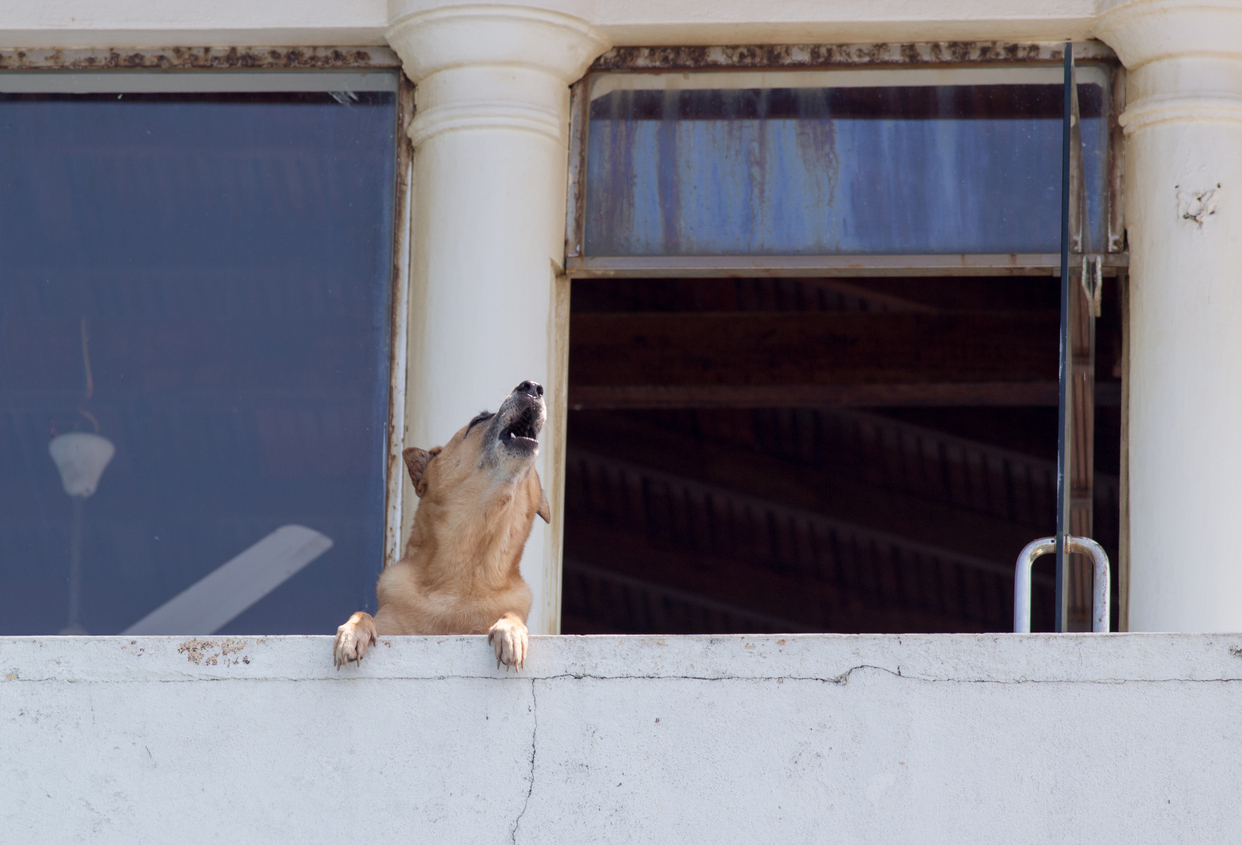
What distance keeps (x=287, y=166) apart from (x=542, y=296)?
1.19 m

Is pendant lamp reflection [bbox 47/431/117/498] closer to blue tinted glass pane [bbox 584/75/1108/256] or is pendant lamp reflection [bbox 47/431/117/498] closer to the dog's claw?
blue tinted glass pane [bbox 584/75/1108/256]

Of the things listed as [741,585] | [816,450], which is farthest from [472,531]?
[741,585]

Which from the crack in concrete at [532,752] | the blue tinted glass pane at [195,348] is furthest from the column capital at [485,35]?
the crack in concrete at [532,752]

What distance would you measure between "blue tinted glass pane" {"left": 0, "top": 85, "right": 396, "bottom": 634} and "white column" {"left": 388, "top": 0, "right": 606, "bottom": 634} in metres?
0.30

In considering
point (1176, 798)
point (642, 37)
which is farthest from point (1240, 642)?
point (642, 37)

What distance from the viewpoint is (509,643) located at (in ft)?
11.9

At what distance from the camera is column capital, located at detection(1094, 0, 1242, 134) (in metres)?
5.53

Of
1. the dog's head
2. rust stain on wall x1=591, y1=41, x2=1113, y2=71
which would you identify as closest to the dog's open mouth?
the dog's head

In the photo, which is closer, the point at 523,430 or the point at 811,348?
the point at 523,430

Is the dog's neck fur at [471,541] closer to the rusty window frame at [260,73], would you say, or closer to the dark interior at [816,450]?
the rusty window frame at [260,73]

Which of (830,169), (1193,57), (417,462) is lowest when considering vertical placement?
(417,462)

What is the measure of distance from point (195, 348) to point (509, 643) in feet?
9.62

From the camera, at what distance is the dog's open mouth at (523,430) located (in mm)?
4957

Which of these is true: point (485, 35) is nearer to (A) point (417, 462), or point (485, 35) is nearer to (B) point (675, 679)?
(A) point (417, 462)
